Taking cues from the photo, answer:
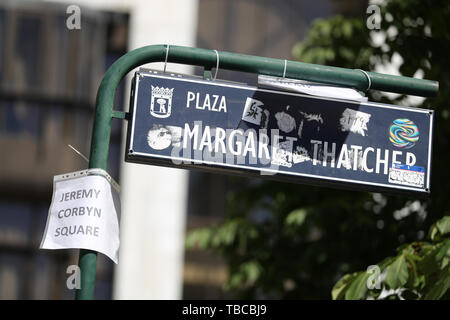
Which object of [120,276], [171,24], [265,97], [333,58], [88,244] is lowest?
[120,276]

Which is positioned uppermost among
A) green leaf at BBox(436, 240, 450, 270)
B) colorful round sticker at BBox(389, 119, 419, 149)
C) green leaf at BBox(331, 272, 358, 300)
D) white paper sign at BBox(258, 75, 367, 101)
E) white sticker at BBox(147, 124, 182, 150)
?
white paper sign at BBox(258, 75, 367, 101)

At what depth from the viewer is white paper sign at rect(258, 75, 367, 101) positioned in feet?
17.1

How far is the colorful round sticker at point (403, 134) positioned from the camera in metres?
5.30

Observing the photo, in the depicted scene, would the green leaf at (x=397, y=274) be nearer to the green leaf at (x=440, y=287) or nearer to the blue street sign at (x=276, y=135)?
the green leaf at (x=440, y=287)

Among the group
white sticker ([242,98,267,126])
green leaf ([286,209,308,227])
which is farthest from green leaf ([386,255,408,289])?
green leaf ([286,209,308,227])

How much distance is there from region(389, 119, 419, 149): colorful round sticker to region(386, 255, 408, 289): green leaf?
1.07 m

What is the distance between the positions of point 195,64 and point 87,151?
11.0 m

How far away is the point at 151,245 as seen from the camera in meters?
15.7

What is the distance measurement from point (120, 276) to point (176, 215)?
157 centimetres

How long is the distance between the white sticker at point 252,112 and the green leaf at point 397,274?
1625mm

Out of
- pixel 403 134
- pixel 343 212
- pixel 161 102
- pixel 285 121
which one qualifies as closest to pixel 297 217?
pixel 343 212

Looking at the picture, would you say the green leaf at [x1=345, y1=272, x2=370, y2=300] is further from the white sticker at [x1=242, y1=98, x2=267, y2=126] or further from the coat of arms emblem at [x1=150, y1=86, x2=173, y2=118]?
the coat of arms emblem at [x1=150, y1=86, x2=173, y2=118]
